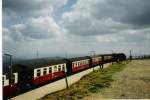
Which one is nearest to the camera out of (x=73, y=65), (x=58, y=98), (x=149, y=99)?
(x=149, y=99)

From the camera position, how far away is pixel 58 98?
62.1ft

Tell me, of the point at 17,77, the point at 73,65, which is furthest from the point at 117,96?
the point at 73,65

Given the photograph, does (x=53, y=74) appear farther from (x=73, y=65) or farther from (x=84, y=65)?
(x=84, y=65)

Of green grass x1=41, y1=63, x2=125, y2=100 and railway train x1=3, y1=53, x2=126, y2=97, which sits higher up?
railway train x1=3, y1=53, x2=126, y2=97

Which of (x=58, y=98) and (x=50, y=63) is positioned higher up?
(x=50, y=63)

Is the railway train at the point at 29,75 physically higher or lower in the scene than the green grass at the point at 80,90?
higher

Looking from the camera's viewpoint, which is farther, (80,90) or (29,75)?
(29,75)

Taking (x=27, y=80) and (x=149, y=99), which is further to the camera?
(x=27, y=80)

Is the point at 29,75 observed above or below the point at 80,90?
above

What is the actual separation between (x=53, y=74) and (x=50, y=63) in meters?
1.47

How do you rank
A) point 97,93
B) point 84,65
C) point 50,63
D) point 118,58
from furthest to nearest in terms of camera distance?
1. point 118,58
2. point 84,65
3. point 50,63
4. point 97,93

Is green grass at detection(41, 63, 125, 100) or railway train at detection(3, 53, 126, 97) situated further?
railway train at detection(3, 53, 126, 97)

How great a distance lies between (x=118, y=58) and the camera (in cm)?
8612

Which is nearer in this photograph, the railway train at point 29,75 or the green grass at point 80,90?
the green grass at point 80,90
